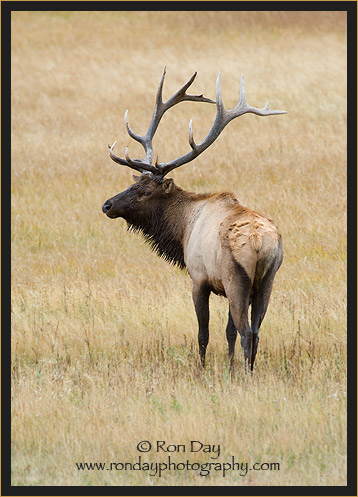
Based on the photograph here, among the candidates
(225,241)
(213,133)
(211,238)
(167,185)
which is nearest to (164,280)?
(167,185)

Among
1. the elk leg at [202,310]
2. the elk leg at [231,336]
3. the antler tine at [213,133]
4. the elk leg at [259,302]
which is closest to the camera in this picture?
the elk leg at [259,302]

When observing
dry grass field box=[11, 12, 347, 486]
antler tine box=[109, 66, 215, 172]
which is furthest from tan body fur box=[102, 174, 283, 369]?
dry grass field box=[11, 12, 347, 486]

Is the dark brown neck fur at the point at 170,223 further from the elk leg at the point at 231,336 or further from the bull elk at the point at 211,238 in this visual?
the elk leg at the point at 231,336

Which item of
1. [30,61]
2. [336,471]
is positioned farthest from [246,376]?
[30,61]

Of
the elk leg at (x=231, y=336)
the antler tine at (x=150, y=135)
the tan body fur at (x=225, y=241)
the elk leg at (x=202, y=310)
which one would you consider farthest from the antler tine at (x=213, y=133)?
the elk leg at (x=231, y=336)

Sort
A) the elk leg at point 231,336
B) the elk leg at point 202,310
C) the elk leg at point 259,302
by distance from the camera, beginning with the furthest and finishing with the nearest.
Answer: the elk leg at point 231,336, the elk leg at point 202,310, the elk leg at point 259,302

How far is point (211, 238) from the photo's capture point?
27.8ft

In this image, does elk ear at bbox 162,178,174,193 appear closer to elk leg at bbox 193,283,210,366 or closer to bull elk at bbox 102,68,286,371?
bull elk at bbox 102,68,286,371

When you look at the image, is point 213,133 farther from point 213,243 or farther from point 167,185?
point 213,243

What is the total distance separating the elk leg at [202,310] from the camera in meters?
8.77

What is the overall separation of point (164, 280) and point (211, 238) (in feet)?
12.2

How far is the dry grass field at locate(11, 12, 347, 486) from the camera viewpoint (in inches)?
283

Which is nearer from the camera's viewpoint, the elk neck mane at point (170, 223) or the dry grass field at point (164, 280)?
the dry grass field at point (164, 280)

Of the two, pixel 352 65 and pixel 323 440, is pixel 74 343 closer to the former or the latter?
pixel 323 440
